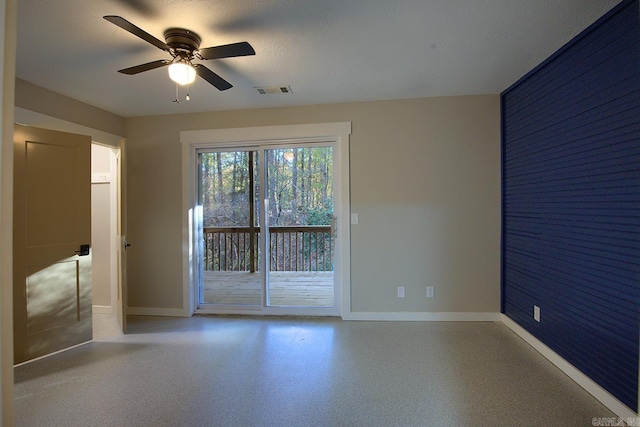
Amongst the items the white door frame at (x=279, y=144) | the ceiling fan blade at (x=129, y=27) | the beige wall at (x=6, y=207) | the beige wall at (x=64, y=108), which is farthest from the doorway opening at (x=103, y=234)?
the beige wall at (x=6, y=207)

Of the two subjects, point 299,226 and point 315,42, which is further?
point 299,226

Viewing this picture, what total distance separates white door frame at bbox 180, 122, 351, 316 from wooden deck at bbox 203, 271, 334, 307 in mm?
120

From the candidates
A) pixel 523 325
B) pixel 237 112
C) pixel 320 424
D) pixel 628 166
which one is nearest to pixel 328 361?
pixel 320 424

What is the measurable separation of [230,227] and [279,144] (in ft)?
3.95

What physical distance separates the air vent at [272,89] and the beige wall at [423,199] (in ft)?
1.50

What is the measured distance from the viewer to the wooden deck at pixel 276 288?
147 inches

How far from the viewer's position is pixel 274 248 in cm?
382

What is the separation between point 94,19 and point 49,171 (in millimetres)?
1613

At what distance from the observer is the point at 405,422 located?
1.79 meters

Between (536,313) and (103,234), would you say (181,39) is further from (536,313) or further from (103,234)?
(536,313)

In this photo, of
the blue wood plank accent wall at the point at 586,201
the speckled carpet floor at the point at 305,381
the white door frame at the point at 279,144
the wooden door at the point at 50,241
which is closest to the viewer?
the blue wood plank accent wall at the point at 586,201

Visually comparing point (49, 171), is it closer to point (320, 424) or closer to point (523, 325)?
point (320, 424)

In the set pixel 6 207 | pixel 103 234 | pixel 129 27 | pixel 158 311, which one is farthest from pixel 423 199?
pixel 103 234

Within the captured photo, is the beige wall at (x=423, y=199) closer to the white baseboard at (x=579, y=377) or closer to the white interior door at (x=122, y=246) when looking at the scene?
the white baseboard at (x=579, y=377)
